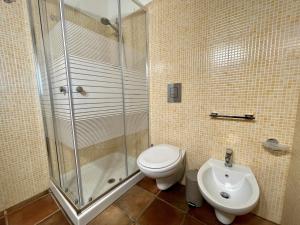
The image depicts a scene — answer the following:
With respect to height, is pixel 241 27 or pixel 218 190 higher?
pixel 241 27

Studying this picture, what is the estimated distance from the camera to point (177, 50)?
151 centimetres

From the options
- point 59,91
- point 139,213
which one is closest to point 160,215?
point 139,213

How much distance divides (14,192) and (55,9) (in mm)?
1801

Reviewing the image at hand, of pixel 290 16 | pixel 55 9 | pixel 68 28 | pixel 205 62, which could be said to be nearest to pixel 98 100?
pixel 68 28

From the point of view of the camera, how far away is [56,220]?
119 centimetres

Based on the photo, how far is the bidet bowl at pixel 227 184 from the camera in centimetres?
102

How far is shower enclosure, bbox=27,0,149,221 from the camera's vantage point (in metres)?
1.09

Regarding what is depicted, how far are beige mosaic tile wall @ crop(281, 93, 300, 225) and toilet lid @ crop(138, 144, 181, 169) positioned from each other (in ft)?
2.82

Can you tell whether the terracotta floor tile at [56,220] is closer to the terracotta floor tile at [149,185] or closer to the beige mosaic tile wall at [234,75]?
the terracotta floor tile at [149,185]

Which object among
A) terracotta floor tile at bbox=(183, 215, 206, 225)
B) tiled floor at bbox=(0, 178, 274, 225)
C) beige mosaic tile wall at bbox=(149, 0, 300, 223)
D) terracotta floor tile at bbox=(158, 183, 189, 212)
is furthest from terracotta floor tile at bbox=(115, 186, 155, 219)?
beige mosaic tile wall at bbox=(149, 0, 300, 223)

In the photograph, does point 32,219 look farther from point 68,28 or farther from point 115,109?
point 68,28

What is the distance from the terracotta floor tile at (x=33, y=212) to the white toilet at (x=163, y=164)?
1.03 metres

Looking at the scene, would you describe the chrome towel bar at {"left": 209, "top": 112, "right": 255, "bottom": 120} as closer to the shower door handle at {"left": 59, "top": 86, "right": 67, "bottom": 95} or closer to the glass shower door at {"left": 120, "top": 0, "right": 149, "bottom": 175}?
the glass shower door at {"left": 120, "top": 0, "right": 149, "bottom": 175}

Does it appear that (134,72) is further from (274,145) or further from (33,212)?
(33,212)
